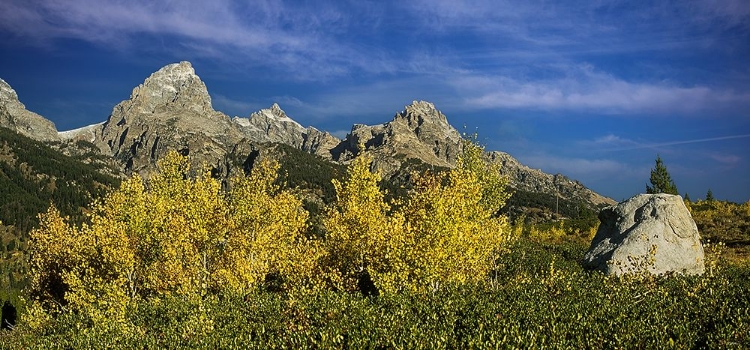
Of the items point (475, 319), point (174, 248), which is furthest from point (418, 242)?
point (174, 248)

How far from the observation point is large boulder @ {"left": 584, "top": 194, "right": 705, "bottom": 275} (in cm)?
3188

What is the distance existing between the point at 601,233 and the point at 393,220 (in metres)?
21.2

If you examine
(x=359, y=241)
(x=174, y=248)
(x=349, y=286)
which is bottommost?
(x=349, y=286)

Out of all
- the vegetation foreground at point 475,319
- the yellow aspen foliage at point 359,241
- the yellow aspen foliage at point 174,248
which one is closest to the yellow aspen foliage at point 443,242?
the vegetation foreground at point 475,319

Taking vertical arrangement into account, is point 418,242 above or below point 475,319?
above

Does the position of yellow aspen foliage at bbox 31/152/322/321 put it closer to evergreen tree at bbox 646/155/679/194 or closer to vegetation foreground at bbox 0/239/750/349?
vegetation foreground at bbox 0/239/750/349

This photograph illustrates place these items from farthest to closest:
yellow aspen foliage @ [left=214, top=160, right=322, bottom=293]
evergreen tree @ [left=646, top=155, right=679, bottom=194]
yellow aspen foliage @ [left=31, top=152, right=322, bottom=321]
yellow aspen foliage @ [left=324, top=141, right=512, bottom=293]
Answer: evergreen tree @ [left=646, top=155, right=679, bottom=194]
yellow aspen foliage @ [left=31, top=152, right=322, bottom=321]
yellow aspen foliage @ [left=214, top=160, right=322, bottom=293]
yellow aspen foliage @ [left=324, top=141, right=512, bottom=293]

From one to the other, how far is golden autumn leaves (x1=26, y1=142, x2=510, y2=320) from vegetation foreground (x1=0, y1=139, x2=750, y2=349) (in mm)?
153

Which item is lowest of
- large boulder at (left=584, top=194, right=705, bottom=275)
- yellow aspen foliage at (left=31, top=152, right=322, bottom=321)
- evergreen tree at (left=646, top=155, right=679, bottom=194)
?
yellow aspen foliage at (left=31, top=152, right=322, bottom=321)

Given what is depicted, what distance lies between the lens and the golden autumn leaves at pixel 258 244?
26.8 metres

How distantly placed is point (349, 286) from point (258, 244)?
7.55 m

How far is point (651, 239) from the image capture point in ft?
108

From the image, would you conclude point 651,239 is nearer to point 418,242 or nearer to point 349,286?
point 418,242

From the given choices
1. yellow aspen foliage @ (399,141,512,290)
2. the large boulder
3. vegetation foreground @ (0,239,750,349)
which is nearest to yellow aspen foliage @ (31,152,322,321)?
vegetation foreground @ (0,239,750,349)
